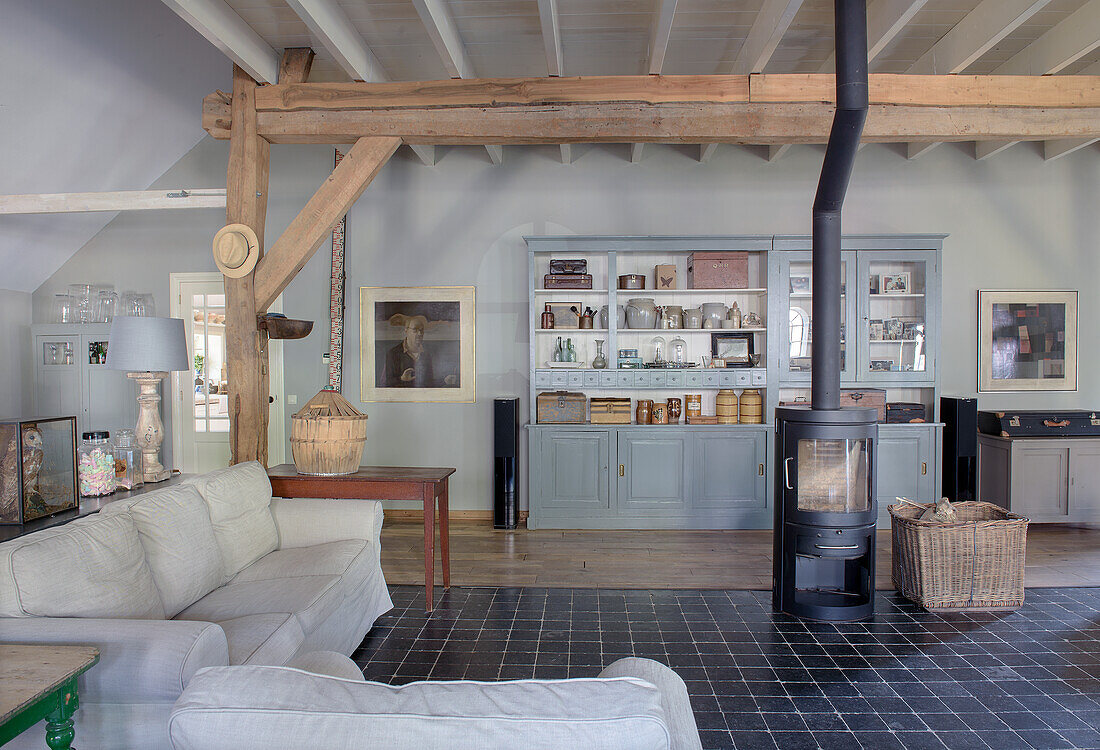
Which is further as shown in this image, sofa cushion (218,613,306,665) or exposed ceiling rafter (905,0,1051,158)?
exposed ceiling rafter (905,0,1051,158)

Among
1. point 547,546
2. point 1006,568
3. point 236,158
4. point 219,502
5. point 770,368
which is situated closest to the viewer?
point 219,502

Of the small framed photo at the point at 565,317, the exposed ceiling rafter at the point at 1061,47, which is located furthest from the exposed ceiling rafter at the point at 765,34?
the small framed photo at the point at 565,317

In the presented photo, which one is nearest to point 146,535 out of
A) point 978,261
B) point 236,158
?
point 236,158

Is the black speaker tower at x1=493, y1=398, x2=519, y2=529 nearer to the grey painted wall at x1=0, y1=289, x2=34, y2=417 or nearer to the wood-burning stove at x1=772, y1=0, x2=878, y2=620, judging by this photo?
the wood-burning stove at x1=772, y1=0, x2=878, y2=620

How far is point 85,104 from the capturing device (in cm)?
502

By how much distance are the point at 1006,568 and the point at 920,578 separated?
18.4 inches

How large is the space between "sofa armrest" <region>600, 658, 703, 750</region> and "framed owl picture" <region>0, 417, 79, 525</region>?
2559mm

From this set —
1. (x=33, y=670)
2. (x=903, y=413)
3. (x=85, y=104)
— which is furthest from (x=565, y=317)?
(x=33, y=670)

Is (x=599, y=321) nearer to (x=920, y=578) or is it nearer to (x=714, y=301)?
(x=714, y=301)

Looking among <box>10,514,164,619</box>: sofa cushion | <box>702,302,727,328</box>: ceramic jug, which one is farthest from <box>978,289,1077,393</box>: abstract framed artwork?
<box>10,514,164,619</box>: sofa cushion

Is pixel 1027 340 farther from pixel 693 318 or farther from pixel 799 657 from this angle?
pixel 799 657

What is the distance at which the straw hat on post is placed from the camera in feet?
13.2

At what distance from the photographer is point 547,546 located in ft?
16.4

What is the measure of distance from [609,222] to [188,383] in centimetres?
421
